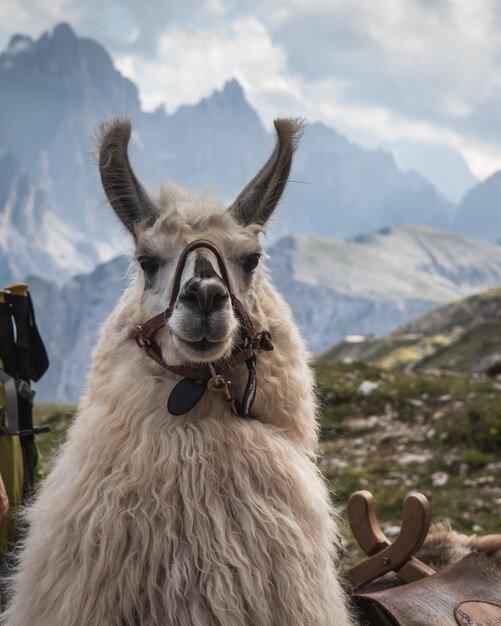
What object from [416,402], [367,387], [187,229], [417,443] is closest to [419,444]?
[417,443]

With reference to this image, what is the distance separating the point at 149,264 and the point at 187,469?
90cm

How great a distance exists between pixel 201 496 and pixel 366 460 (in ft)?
19.3

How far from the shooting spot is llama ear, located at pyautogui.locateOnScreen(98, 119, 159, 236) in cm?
275

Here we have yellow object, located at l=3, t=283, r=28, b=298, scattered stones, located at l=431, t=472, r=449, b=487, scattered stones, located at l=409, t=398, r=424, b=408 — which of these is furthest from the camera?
scattered stones, located at l=409, t=398, r=424, b=408

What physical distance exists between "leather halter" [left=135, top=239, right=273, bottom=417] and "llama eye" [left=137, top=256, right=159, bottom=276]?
21 centimetres

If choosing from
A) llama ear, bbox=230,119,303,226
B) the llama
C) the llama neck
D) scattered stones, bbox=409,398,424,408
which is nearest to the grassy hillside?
scattered stones, bbox=409,398,424,408

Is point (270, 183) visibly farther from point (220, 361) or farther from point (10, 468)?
point (10, 468)

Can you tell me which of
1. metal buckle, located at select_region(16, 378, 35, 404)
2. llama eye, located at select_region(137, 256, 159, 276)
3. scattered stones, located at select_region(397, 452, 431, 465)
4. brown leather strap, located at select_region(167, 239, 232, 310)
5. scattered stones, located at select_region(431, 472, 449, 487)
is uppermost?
llama eye, located at select_region(137, 256, 159, 276)

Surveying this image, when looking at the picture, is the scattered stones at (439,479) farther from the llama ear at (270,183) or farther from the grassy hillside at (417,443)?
the llama ear at (270,183)

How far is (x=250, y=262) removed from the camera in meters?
2.88

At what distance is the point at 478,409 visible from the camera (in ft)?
26.8

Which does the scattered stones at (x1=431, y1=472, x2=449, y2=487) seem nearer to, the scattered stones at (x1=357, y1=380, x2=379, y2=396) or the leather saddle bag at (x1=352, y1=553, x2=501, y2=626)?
the scattered stones at (x1=357, y1=380, x2=379, y2=396)

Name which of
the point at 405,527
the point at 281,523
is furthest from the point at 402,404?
the point at 281,523

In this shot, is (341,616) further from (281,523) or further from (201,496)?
(201,496)
